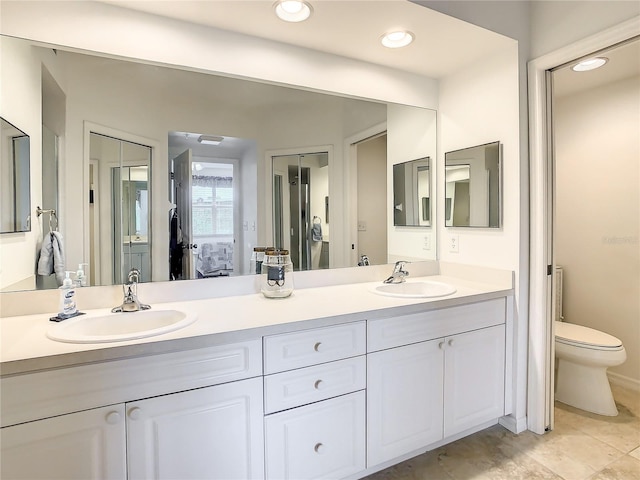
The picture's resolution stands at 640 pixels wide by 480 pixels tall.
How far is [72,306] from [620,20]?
2.56 m

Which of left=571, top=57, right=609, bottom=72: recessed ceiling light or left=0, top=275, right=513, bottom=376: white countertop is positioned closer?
left=0, top=275, right=513, bottom=376: white countertop

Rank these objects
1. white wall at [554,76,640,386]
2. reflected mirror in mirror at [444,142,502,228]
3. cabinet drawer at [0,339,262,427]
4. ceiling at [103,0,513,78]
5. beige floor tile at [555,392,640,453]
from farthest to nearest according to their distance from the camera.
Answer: white wall at [554,76,640,386]
reflected mirror in mirror at [444,142,502,228]
beige floor tile at [555,392,640,453]
ceiling at [103,0,513,78]
cabinet drawer at [0,339,262,427]

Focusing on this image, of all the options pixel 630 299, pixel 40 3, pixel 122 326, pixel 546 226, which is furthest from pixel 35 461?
pixel 630 299

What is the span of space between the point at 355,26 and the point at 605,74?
1.85m

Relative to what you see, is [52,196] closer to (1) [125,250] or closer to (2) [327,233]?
(1) [125,250]

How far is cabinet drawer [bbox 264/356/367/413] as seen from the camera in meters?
1.27

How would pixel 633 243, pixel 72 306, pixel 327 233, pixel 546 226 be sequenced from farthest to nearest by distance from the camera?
1. pixel 633 243
2. pixel 327 233
3. pixel 546 226
4. pixel 72 306

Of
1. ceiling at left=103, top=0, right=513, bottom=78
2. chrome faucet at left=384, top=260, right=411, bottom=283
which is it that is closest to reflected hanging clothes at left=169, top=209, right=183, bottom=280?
ceiling at left=103, top=0, right=513, bottom=78

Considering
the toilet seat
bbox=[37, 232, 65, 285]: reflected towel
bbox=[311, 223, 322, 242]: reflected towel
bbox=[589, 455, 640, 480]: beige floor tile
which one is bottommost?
bbox=[589, 455, 640, 480]: beige floor tile

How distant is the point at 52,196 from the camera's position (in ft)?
4.67

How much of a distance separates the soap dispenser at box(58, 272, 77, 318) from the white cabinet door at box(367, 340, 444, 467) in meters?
1.19

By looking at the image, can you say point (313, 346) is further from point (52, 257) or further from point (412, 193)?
point (412, 193)

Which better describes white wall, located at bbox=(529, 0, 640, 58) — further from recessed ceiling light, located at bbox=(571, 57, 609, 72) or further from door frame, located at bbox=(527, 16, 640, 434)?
recessed ceiling light, located at bbox=(571, 57, 609, 72)

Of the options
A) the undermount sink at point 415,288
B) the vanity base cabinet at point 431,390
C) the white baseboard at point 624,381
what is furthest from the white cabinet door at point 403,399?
the white baseboard at point 624,381
